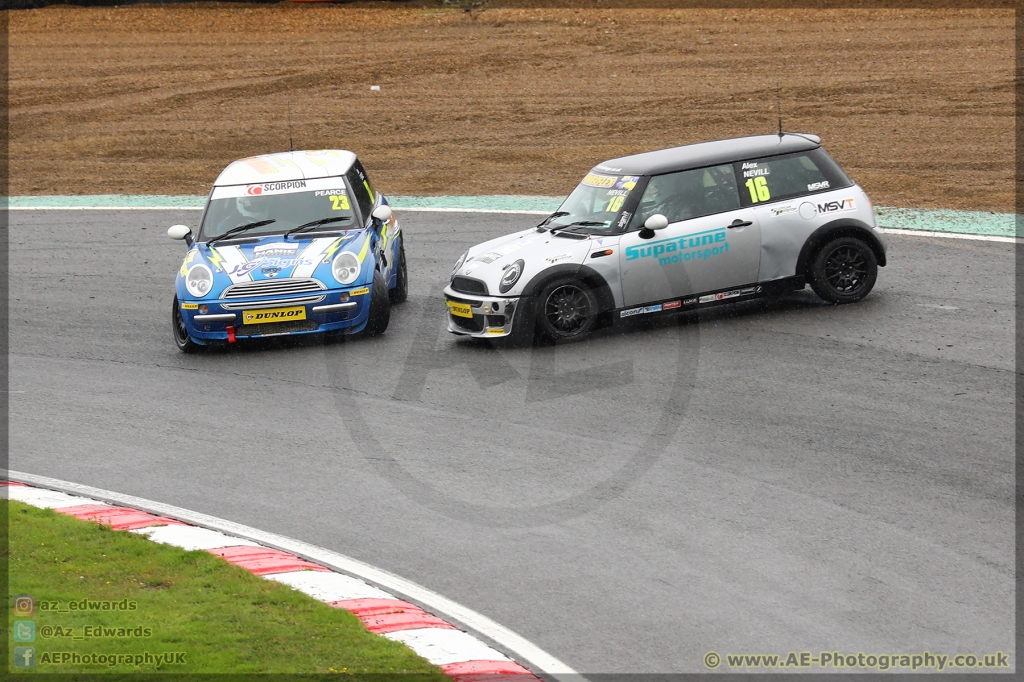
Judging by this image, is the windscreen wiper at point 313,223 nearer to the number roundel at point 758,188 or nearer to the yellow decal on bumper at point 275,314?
the yellow decal on bumper at point 275,314

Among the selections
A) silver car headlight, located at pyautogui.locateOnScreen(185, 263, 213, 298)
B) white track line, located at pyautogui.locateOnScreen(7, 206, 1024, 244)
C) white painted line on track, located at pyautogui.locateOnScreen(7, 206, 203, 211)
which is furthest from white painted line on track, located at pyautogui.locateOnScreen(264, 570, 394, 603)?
white painted line on track, located at pyautogui.locateOnScreen(7, 206, 203, 211)

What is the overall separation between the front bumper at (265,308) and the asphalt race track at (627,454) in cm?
24

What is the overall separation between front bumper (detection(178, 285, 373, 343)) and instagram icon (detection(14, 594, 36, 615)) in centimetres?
507

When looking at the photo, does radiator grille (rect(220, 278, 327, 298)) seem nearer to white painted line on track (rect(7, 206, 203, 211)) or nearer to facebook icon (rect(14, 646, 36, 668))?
facebook icon (rect(14, 646, 36, 668))

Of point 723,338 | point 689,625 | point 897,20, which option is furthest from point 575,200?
point 897,20

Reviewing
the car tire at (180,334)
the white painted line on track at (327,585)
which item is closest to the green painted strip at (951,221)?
the car tire at (180,334)

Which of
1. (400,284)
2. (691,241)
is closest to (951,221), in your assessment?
(691,241)

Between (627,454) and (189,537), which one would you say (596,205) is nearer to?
(627,454)

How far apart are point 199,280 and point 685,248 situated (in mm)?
4394

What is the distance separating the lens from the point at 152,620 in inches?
231

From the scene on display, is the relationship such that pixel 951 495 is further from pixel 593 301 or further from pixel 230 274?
pixel 230 274

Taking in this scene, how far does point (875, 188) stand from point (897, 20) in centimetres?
1175

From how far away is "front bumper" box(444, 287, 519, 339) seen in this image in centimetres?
1073

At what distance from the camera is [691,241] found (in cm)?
1095
